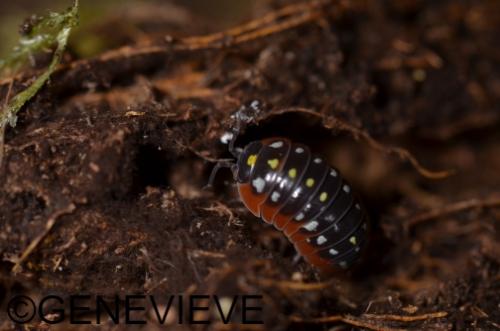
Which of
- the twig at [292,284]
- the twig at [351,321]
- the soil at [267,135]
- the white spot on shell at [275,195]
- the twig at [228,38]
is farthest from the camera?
the twig at [228,38]

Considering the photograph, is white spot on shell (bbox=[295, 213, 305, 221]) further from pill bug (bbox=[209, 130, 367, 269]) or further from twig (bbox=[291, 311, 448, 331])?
twig (bbox=[291, 311, 448, 331])

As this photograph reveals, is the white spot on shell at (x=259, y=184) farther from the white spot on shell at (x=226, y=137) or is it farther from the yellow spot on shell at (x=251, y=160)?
the white spot on shell at (x=226, y=137)

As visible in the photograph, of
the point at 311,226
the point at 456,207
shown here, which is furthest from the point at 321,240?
the point at 456,207

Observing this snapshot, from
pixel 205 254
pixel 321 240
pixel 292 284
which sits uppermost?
pixel 321 240

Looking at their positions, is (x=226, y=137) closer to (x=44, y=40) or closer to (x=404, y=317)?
(x=44, y=40)

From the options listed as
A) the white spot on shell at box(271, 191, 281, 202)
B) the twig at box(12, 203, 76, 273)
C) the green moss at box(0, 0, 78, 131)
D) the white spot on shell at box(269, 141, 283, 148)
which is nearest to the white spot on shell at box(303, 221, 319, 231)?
the white spot on shell at box(271, 191, 281, 202)

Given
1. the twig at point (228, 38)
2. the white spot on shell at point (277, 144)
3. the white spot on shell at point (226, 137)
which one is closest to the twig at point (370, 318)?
the white spot on shell at point (277, 144)
